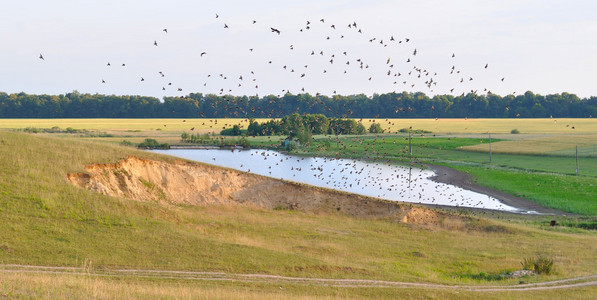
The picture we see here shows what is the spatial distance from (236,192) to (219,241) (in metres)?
12.7

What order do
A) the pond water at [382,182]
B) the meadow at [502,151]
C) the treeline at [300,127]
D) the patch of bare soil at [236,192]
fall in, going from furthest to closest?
the treeline at [300,127] → the meadow at [502,151] → the pond water at [382,182] → the patch of bare soil at [236,192]

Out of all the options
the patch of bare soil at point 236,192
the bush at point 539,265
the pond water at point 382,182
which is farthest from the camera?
the pond water at point 382,182

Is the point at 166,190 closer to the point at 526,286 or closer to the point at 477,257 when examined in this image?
the point at 477,257

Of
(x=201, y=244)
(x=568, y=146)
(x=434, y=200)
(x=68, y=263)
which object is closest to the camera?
(x=68, y=263)

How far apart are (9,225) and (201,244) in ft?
28.4

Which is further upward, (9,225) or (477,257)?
(9,225)

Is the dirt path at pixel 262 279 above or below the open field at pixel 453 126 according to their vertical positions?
below

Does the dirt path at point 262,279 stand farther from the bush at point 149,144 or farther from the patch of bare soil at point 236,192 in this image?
the bush at point 149,144

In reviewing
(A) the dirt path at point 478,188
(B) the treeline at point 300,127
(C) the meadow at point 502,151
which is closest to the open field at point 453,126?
(C) the meadow at point 502,151

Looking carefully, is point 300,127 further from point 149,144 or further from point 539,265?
point 539,265

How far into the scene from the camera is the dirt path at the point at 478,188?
58500 mm

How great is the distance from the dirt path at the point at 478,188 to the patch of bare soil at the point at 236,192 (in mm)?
19170

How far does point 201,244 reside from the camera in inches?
1142

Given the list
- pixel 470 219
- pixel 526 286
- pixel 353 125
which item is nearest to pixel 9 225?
pixel 526 286
